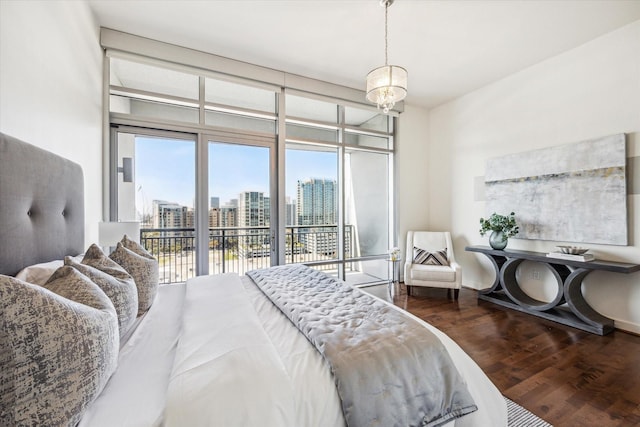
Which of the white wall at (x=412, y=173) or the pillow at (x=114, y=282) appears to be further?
the white wall at (x=412, y=173)

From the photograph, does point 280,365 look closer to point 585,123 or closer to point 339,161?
point 339,161

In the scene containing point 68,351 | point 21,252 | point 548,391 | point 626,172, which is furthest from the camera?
point 626,172

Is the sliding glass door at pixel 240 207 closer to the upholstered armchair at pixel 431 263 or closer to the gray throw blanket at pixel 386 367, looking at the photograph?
the upholstered armchair at pixel 431 263

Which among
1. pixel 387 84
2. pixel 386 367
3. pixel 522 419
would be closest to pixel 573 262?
pixel 522 419

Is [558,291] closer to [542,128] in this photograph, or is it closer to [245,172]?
[542,128]

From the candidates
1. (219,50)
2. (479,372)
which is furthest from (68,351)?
(219,50)

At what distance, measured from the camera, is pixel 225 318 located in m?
1.29

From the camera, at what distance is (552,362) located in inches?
83.8

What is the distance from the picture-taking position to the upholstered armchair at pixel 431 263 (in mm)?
3566

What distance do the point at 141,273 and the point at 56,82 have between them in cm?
138

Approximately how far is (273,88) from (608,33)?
3.61 m

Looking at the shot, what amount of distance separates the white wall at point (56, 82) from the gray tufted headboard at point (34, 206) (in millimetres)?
187

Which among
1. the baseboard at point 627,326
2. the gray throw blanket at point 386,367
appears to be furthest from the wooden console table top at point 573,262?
the gray throw blanket at point 386,367

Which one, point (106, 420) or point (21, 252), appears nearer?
point (106, 420)
